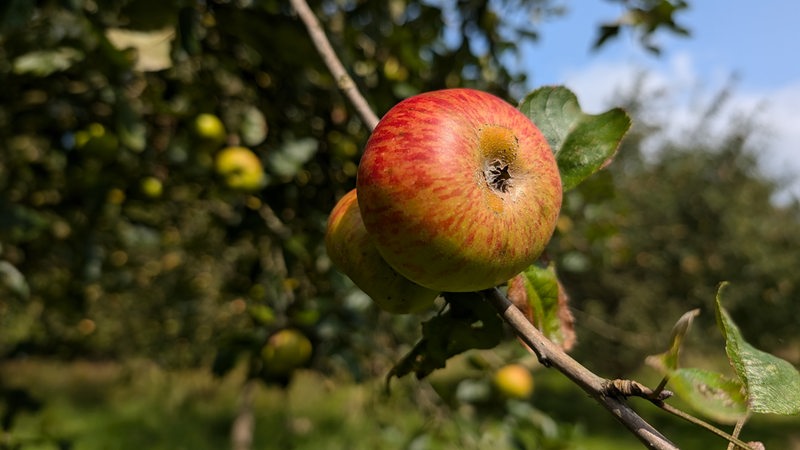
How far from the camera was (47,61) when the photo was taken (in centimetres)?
180

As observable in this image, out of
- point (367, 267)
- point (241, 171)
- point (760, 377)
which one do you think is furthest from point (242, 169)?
point (760, 377)

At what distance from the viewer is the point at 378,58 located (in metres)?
2.32

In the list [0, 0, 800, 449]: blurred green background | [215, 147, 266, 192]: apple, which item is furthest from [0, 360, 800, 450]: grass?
[215, 147, 266, 192]: apple

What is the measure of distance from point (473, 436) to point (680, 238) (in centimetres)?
978

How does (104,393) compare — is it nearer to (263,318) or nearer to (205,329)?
(205,329)

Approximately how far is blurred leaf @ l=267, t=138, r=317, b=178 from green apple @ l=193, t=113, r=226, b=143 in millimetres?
224

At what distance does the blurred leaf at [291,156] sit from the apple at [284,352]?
449mm

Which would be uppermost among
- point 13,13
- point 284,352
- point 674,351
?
point 674,351

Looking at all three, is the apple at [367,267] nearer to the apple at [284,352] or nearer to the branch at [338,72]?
the branch at [338,72]

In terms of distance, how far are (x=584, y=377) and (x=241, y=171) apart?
1.40 metres

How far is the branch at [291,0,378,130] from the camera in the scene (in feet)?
3.19

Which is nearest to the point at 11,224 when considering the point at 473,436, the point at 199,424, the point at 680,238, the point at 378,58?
the point at 378,58

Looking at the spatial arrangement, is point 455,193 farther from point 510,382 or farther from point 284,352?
point 510,382

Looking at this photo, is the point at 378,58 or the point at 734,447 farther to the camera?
the point at 378,58
